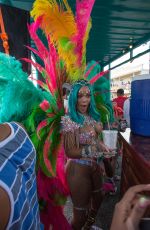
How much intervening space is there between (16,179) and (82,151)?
1336 millimetres

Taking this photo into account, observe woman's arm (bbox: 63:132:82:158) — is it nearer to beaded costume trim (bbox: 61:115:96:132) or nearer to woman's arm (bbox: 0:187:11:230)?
beaded costume trim (bbox: 61:115:96:132)

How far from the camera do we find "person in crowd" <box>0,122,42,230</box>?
1.60ft

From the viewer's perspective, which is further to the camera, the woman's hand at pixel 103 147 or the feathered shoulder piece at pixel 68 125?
the feathered shoulder piece at pixel 68 125

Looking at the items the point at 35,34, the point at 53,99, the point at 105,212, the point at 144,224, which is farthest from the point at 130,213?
the point at 105,212

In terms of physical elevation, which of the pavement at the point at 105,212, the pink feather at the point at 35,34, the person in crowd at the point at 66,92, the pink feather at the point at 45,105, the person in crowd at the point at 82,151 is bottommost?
the pavement at the point at 105,212

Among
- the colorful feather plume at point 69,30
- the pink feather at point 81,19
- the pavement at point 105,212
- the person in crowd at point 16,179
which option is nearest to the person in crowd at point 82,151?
the colorful feather plume at point 69,30

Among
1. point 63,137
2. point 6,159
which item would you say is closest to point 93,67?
point 63,137

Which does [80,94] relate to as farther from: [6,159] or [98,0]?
[98,0]

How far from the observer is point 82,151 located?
185 cm

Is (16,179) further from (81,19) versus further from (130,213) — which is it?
(81,19)

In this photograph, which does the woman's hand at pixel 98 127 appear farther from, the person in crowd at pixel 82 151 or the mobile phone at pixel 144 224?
the mobile phone at pixel 144 224

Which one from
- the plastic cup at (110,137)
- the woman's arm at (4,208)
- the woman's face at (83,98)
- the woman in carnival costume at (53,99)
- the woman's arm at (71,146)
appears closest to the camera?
the woman's arm at (4,208)

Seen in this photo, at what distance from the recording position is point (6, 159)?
0.53m

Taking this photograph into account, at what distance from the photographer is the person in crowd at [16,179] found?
49 cm
